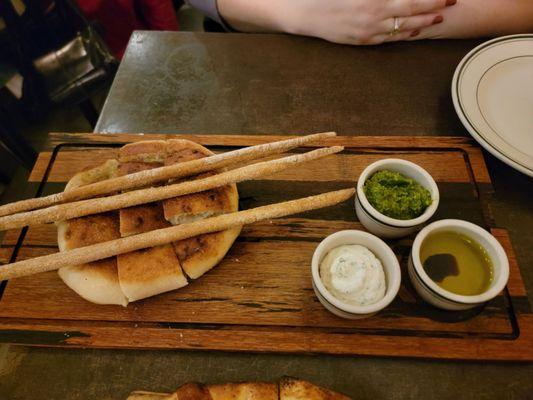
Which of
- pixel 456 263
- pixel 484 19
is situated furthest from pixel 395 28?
pixel 456 263

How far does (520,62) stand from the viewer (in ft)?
5.91

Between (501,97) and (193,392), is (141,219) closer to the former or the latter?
(193,392)

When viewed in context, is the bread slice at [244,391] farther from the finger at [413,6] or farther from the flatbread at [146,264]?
the finger at [413,6]

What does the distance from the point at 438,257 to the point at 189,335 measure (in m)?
0.86

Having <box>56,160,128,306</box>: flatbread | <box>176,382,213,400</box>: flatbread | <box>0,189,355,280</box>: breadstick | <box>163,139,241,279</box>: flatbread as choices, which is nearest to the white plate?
<box>0,189,355,280</box>: breadstick

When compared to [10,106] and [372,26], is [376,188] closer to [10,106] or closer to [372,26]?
[372,26]

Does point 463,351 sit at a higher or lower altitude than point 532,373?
higher

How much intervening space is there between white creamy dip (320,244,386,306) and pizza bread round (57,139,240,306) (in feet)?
1.19

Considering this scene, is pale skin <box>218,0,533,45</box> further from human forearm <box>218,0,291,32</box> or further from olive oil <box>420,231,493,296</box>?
olive oil <box>420,231,493,296</box>

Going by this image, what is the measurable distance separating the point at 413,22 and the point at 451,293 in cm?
136

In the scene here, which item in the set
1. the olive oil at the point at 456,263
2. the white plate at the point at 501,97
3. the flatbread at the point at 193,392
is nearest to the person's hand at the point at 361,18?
the white plate at the point at 501,97

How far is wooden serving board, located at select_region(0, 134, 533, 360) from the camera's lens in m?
1.24

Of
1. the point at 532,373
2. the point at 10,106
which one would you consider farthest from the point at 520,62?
the point at 10,106

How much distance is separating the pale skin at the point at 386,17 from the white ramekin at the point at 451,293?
112cm
